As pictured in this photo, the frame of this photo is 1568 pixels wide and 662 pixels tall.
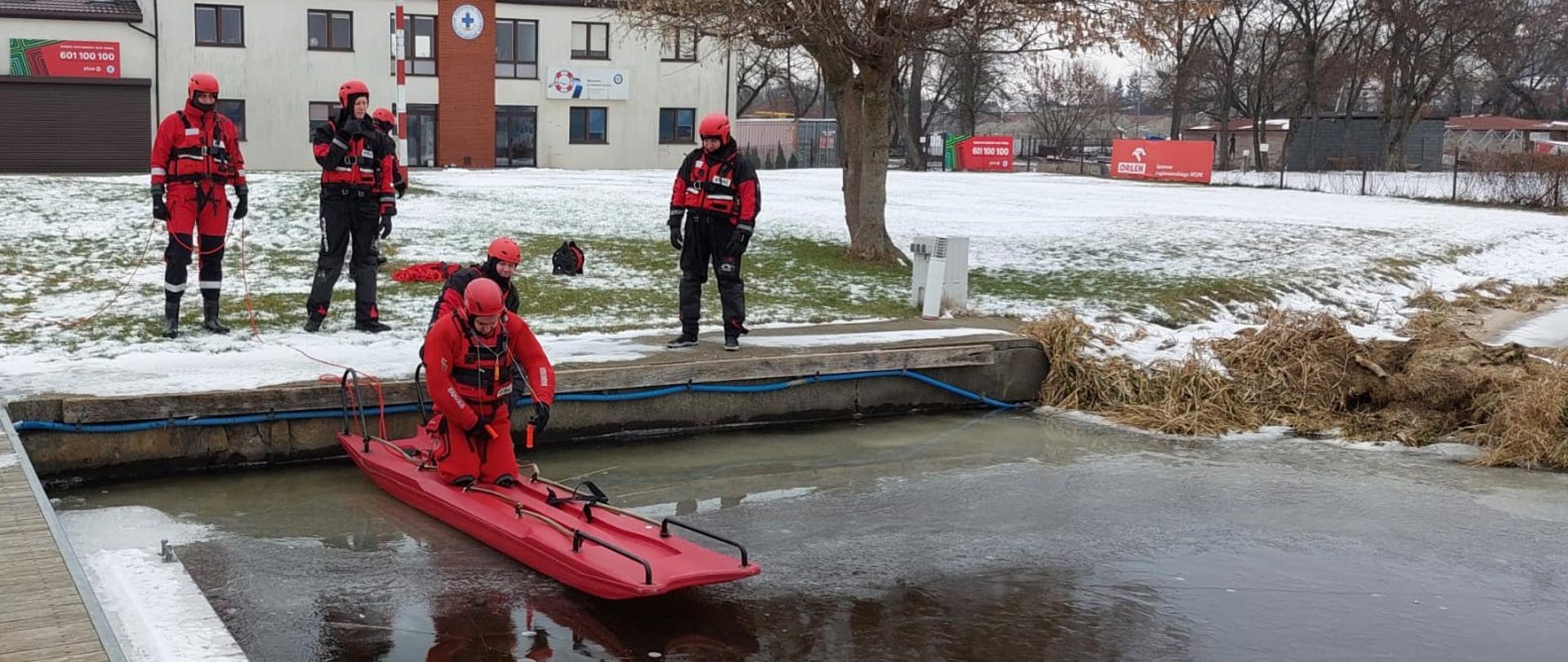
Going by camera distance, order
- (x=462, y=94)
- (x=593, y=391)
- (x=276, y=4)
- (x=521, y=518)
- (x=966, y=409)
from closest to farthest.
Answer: (x=521, y=518) → (x=593, y=391) → (x=966, y=409) → (x=276, y=4) → (x=462, y=94)

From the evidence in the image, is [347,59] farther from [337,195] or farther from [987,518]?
[987,518]

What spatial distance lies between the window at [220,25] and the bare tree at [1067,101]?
40.2 metres

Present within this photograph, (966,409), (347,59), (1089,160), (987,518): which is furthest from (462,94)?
(987,518)

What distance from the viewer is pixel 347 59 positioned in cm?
3844

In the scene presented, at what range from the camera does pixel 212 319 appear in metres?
11.5

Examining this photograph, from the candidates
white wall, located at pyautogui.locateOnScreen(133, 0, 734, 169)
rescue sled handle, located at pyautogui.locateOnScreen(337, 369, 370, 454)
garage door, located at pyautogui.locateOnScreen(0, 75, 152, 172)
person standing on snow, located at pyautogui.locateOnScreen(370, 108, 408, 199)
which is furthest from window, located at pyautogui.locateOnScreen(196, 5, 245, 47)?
rescue sled handle, located at pyautogui.locateOnScreen(337, 369, 370, 454)

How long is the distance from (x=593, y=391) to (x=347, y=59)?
30760 millimetres

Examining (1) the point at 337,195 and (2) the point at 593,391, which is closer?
(2) the point at 593,391

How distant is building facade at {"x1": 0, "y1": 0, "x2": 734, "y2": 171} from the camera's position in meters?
34.8

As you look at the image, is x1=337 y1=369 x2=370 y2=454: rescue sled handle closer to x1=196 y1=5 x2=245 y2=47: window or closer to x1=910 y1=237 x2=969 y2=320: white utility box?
x1=910 y1=237 x2=969 y2=320: white utility box

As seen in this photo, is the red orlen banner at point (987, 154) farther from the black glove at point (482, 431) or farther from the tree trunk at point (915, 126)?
the black glove at point (482, 431)

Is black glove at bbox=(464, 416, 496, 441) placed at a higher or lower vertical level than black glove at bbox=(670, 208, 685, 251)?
lower

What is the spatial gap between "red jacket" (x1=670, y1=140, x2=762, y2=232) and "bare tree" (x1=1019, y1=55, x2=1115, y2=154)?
58.7m

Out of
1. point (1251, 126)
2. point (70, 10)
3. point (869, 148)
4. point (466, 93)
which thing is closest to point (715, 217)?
point (869, 148)
